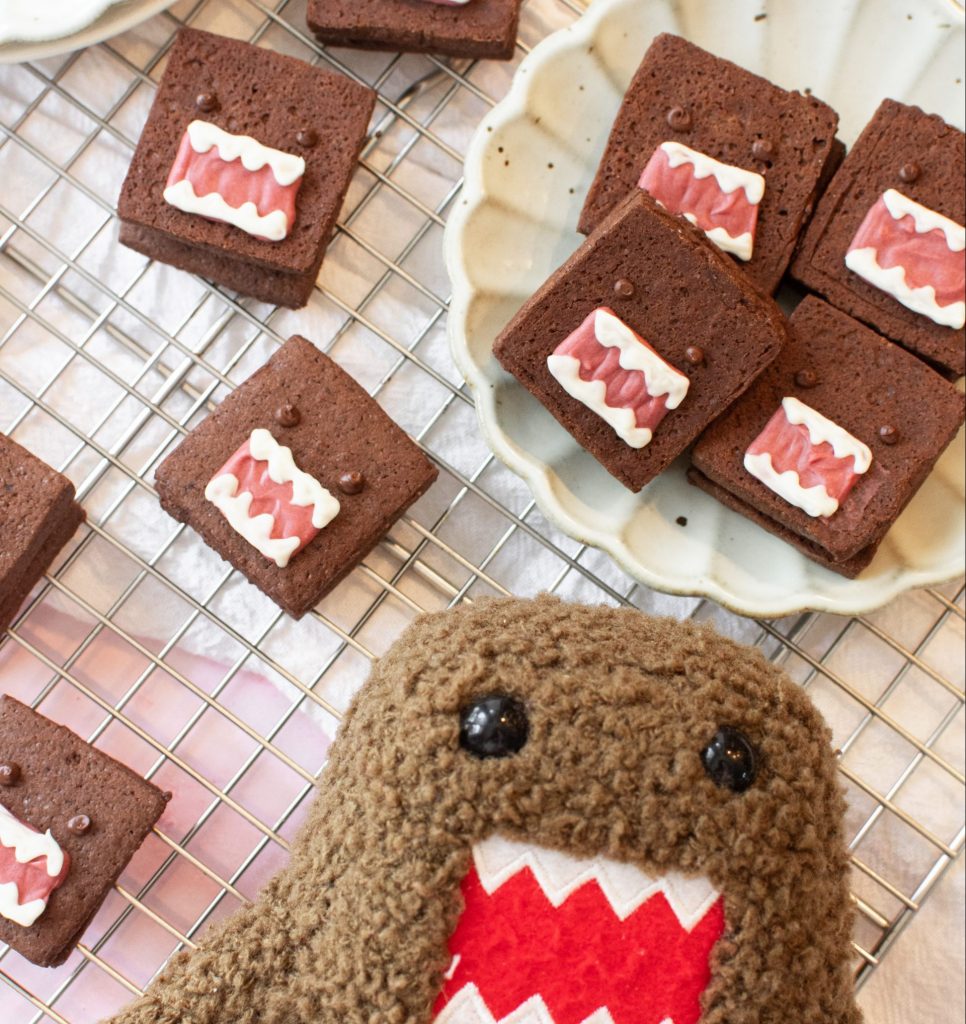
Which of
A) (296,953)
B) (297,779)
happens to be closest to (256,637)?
(297,779)

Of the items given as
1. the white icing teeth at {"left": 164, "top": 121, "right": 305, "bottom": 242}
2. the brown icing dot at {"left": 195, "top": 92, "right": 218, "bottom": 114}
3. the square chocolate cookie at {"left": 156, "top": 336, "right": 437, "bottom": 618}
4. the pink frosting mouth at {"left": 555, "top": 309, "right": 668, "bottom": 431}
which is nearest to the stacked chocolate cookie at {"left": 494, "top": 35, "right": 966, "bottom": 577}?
the pink frosting mouth at {"left": 555, "top": 309, "right": 668, "bottom": 431}

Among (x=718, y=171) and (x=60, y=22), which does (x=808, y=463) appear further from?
(x=60, y=22)

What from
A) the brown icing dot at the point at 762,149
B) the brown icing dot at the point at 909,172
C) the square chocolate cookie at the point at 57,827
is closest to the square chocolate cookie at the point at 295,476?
the square chocolate cookie at the point at 57,827

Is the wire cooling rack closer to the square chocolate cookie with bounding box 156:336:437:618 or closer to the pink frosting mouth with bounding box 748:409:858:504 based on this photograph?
the square chocolate cookie with bounding box 156:336:437:618

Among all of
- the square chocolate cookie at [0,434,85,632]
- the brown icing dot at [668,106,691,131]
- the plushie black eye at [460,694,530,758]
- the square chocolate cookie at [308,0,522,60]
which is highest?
the brown icing dot at [668,106,691,131]

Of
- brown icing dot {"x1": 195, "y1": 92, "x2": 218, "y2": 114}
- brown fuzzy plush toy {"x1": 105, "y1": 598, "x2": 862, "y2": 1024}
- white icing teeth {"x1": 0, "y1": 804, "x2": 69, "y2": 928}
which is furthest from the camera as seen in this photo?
brown icing dot {"x1": 195, "y1": 92, "x2": 218, "y2": 114}

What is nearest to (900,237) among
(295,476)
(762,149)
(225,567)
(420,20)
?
(762,149)
